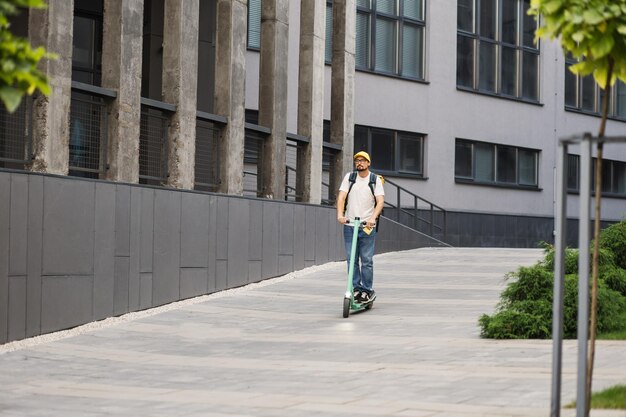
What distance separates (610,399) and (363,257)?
689cm

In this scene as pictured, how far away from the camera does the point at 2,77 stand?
4680mm

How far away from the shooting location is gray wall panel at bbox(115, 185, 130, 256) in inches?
574

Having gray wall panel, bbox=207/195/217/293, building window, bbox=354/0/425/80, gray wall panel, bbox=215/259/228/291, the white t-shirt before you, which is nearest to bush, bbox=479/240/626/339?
the white t-shirt

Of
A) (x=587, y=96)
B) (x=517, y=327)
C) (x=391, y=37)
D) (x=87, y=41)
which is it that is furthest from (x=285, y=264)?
(x=587, y=96)

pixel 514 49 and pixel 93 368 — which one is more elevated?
pixel 514 49

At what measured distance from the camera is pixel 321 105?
2192cm

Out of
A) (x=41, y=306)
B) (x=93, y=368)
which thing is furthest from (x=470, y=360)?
(x=41, y=306)

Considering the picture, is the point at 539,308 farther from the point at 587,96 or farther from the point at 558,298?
the point at 587,96

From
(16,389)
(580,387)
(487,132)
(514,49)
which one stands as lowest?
(16,389)

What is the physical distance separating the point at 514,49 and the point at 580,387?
31.1 meters

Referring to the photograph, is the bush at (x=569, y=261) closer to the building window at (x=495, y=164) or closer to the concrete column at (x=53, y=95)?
the concrete column at (x=53, y=95)

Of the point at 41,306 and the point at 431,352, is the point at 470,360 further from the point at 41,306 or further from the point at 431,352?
the point at 41,306

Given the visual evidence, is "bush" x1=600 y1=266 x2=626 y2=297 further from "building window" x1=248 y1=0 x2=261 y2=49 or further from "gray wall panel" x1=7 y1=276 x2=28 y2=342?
"building window" x1=248 y1=0 x2=261 y2=49

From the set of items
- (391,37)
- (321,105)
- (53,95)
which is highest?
(391,37)
